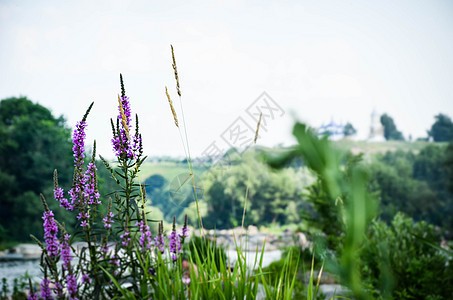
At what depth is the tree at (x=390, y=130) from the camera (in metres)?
9.54

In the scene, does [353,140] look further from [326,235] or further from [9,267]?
[9,267]

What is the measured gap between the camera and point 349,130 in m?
8.47

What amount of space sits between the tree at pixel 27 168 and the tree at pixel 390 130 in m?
7.34

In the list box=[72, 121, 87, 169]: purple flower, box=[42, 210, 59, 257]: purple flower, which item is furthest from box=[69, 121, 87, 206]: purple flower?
box=[42, 210, 59, 257]: purple flower

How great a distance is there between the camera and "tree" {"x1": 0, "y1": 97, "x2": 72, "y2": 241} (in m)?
6.81

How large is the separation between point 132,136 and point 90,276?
0.48 meters

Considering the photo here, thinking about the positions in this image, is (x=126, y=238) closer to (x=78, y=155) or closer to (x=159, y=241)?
(x=159, y=241)

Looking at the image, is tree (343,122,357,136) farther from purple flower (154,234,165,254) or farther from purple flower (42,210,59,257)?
purple flower (42,210,59,257)

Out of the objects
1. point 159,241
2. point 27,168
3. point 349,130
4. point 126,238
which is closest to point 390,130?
point 349,130

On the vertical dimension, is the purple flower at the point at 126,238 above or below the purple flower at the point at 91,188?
below

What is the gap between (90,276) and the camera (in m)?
1.25

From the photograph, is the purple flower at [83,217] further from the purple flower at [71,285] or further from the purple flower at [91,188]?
the purple flower at [71,285]

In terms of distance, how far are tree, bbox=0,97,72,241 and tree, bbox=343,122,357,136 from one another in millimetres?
5736

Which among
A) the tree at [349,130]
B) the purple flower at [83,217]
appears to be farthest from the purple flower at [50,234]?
the tree at [349,130]
